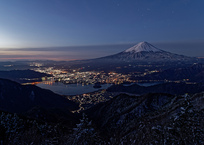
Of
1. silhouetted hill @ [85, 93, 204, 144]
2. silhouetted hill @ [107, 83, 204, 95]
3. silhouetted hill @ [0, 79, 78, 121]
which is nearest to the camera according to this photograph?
silhouetted hill @ [85, 93, 204, 144]

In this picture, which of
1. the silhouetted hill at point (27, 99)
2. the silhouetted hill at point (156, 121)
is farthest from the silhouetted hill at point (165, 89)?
the silhouetted hill at point (156, 121)

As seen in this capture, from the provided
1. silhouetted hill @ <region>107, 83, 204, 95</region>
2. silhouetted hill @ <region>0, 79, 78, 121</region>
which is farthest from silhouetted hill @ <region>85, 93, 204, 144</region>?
silhouetted hill @ <region>107, 83, 204, 95</region>

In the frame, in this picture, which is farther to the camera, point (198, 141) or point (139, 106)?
point (139, 106)

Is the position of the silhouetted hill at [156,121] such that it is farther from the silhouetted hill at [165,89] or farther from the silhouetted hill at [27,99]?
the silhouetted hill at [165,89]

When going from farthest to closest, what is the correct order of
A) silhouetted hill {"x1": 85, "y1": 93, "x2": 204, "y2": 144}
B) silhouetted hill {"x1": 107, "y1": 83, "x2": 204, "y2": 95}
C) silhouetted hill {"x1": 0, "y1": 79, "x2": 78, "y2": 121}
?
silhouetted hill {"x1": 107, "y1": 83, "x2": 204, "y2": 95} → silhouetted hill {"x1": 0, "y1": 79, "x2": 78, "y2": 121} → silhouetted hill {"x1": 85, "y1": 93, "x2": 204, "y2": 144}

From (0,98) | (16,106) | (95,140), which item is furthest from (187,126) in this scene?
(0,98)

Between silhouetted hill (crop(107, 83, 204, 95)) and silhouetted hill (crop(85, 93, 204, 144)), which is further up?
silhouetted hill (crop(85, 93, 204, 144))

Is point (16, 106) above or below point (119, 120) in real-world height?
below

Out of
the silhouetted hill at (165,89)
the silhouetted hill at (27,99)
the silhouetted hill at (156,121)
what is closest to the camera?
the silhouetted hill at (156,121)

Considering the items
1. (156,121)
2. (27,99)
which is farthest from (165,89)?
(156,121)

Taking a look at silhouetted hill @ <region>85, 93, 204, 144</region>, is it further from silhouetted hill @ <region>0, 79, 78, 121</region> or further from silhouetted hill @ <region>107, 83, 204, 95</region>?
silhouetted hill @ <region>107, 83, 204, 95</region>

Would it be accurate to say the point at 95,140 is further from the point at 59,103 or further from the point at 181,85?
the point at 181,85
